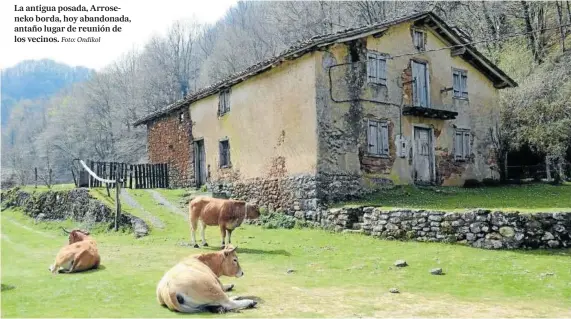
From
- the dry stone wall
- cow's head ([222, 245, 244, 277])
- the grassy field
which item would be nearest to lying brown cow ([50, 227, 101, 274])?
the grassy field

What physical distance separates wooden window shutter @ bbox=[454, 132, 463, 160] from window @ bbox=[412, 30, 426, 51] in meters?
4.02

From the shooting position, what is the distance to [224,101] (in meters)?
Result: 22.5

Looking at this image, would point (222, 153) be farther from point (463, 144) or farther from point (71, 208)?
point (463, 144)

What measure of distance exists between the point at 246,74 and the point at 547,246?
12271mm

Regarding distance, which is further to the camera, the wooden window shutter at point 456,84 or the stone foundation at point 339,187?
the wooden window shutter at point 456,84

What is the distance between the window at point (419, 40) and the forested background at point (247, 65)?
5.92 m

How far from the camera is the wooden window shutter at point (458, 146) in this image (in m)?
21.8

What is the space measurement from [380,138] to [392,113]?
1.21 metres

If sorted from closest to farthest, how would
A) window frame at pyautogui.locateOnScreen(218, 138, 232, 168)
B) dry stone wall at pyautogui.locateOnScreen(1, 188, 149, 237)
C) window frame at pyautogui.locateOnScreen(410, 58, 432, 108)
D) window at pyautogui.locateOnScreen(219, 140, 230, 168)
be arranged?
dry stone wall at pyautogui.locateOnScreen(1, 188, 149, 237), window frame at pyautogui.locateOnScreen(410, 58, 432, 108), window frame at pyautogui.locateOnScreen(218, 138, 232, 168), window at pyautogui.locateOnScreen(219, 140, 230, 168)

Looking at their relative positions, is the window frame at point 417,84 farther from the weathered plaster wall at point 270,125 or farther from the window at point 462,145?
the weathered plaster wall at point 270,125

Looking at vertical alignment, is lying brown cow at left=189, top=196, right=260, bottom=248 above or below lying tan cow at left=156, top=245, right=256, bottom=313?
above

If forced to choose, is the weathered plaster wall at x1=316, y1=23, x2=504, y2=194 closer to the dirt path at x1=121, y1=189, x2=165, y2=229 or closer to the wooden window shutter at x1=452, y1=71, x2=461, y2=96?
the wooden window shutter at x1=452, y1=71, x2=461, y2=96

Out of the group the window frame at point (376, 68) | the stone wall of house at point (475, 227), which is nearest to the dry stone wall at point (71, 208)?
the stone wall of house at point (475, 227)

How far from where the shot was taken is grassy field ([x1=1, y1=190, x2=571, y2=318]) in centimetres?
667
